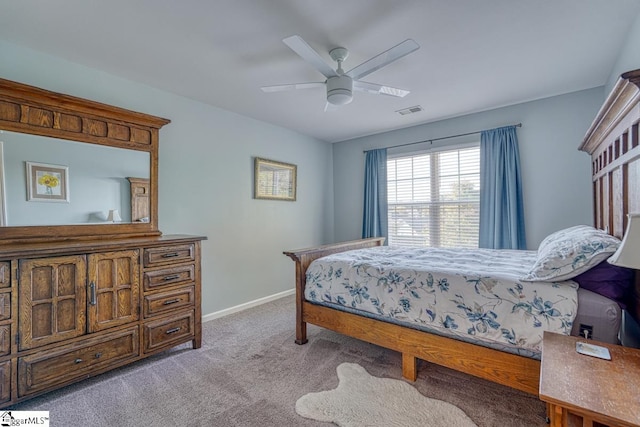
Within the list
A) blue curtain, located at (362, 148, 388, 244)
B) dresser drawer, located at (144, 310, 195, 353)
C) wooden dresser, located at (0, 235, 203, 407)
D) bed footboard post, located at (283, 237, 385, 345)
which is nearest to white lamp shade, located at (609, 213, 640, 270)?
bed footboard post, located at (283, 237, 385, 345)

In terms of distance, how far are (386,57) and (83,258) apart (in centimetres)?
244

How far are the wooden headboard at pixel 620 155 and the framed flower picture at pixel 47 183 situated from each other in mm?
3525

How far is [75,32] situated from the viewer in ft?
6.64

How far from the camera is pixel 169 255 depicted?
244cm

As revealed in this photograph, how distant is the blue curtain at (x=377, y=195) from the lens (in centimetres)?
454

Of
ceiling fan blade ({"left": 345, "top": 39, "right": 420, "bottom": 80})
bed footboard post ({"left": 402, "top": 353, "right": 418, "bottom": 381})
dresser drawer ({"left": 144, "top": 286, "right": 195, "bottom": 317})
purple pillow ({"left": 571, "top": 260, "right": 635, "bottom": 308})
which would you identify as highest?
ceiling fan blade ({"left": 345, "top": 39, "right": 420, "bottom": 80})

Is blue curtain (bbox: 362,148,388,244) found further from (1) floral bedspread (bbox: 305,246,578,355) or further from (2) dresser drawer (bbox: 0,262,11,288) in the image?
(2) dresser drawer (bbox: 0,262,11,288)

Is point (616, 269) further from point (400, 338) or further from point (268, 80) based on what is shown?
point (268, 80)

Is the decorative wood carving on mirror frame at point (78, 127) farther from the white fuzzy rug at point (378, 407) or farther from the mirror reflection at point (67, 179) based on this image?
the white fuzzy rug at point (378, 407)

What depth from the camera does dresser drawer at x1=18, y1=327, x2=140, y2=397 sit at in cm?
178

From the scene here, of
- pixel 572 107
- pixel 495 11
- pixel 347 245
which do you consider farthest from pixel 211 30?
pixel 572 107

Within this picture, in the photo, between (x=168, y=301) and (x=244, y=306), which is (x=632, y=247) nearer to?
(x=168, y=301)

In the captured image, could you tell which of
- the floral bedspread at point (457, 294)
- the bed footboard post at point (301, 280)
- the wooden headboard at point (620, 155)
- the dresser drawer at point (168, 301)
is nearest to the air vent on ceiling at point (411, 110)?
the wooden headboard at point (620, 155)

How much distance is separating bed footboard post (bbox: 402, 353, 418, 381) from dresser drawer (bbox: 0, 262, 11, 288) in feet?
8.27
